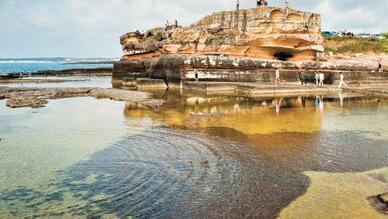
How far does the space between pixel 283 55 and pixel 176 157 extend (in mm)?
23747

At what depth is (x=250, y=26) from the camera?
28406 mm

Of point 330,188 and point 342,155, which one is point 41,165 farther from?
point 342,155

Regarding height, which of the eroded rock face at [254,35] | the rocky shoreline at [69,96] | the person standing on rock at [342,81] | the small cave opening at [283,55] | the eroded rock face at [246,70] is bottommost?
the rocky shoreline at [69,96]

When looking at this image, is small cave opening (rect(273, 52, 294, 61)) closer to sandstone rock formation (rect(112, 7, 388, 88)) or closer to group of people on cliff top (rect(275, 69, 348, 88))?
sandstone rock formation (rect(112, 7, 388, 88))

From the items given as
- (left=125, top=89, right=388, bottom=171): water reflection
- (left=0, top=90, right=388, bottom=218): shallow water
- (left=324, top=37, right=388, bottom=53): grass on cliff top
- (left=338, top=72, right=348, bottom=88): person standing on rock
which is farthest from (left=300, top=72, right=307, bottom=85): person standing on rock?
(left=324, top=37, right=388, bottom=53): grass on cliff top

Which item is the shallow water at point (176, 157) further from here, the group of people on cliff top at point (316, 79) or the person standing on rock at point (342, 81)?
the person standing on rock at point (342, 81)

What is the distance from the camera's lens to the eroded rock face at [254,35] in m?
28.1

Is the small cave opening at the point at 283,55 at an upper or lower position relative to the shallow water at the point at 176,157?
upper

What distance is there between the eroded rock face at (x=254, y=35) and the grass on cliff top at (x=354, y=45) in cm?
2212

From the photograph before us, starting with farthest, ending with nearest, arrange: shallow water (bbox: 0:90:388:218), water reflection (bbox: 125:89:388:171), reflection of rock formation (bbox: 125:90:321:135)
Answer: reflection of rock formation (bbox: 125:90:321:135) < water reflection (bbox: 125:89:388:171) < shallow water (bbox: 0:90:388:218)

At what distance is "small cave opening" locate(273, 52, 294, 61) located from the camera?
31022 mm

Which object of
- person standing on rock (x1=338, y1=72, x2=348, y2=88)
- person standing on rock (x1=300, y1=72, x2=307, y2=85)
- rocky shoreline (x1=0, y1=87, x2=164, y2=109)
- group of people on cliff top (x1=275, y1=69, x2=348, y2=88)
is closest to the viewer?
rocky shoreline (x1=0, y1=87, x2=164, y2=109)

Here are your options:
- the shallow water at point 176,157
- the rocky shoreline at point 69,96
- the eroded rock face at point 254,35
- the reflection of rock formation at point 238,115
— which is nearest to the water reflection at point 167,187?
the shallow water at point 176,157

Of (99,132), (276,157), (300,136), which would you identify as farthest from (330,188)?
(99,132)
